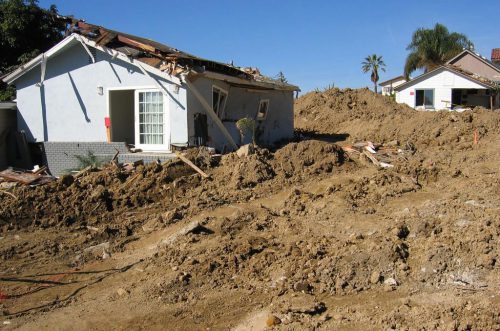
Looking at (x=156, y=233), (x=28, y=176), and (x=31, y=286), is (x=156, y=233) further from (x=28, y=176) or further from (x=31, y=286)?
(x=28, y=176)

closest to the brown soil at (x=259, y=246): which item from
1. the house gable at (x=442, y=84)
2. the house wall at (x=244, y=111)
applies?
the house wall at (x=244, y=111)

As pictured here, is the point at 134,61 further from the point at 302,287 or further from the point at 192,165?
the point at 302,287

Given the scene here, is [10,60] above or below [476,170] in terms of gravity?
above

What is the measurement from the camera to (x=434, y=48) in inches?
1786

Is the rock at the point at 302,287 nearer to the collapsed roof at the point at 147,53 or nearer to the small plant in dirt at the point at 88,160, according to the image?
the collapsed roof at the point at 147,53

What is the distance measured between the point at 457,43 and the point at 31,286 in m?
45.4

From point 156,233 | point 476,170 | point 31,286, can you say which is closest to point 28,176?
point 156,233

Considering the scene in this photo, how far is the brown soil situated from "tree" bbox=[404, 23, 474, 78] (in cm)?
3433

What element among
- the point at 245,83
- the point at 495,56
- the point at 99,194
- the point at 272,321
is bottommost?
the point at 272,321

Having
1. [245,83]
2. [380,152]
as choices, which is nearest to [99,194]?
[245,83]

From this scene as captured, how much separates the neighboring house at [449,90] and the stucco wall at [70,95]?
24768 millimetres

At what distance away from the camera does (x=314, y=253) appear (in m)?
7.02

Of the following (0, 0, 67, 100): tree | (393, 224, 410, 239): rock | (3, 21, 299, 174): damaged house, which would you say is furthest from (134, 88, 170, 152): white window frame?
(393, 224, 410, 239): rock

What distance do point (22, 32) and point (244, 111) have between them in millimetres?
9298
